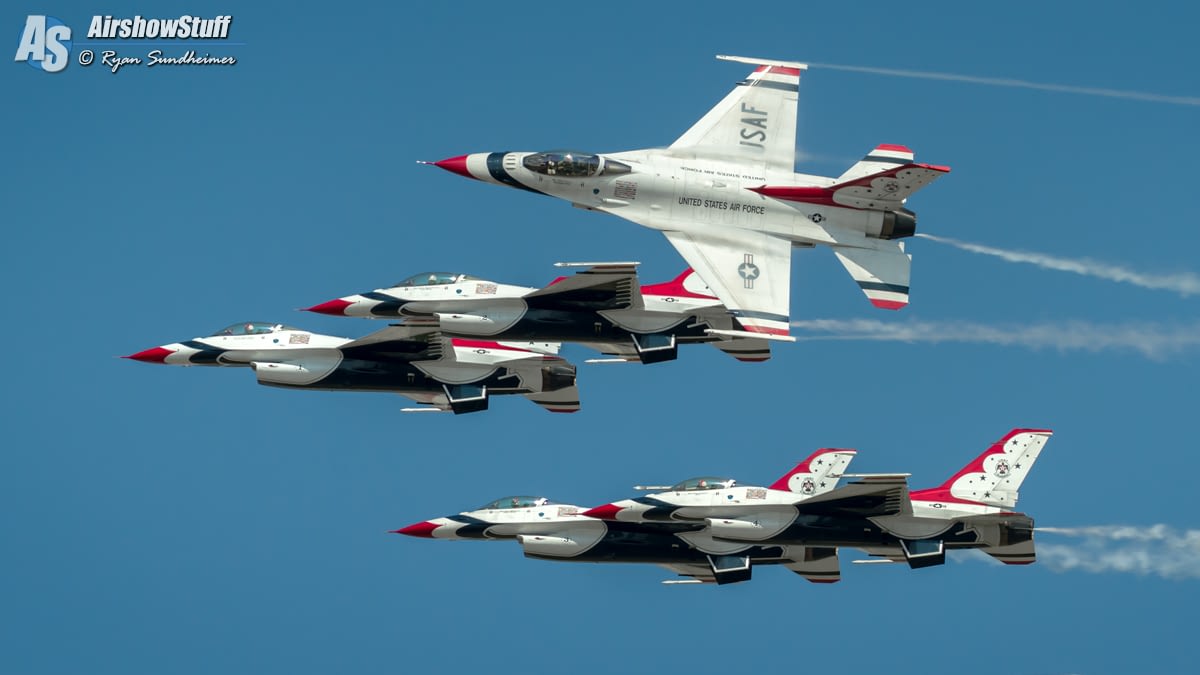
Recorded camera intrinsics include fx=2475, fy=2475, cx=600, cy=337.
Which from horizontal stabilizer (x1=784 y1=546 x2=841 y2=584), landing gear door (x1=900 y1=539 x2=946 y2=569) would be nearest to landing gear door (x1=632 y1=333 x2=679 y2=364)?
landing gear door (x1=900 y1=539 x2=946 y2=569)

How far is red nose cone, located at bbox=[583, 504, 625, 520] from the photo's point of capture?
6950 cm

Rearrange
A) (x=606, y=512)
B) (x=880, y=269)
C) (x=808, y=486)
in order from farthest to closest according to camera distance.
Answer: (x=808, y=486) < (x=606, y=512) < (x=880, y=269)

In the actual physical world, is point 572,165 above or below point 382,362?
above

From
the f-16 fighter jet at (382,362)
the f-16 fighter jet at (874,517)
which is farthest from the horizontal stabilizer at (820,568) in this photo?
the f-16 fighter jet at (382,362)

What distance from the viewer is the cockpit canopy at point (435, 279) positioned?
66.4 metres

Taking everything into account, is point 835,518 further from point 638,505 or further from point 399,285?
point 399,285

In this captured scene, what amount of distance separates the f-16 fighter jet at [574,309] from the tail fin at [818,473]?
509 centimetres

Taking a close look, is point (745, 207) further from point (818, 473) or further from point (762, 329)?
point (818, 473)

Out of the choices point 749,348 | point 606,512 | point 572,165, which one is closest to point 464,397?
point 606,512

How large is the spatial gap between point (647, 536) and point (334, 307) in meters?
11.3

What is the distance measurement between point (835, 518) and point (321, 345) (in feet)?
48.1

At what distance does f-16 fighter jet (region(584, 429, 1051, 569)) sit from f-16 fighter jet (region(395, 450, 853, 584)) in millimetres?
522

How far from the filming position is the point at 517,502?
71.9 metres

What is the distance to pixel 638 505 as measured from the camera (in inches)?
2734
